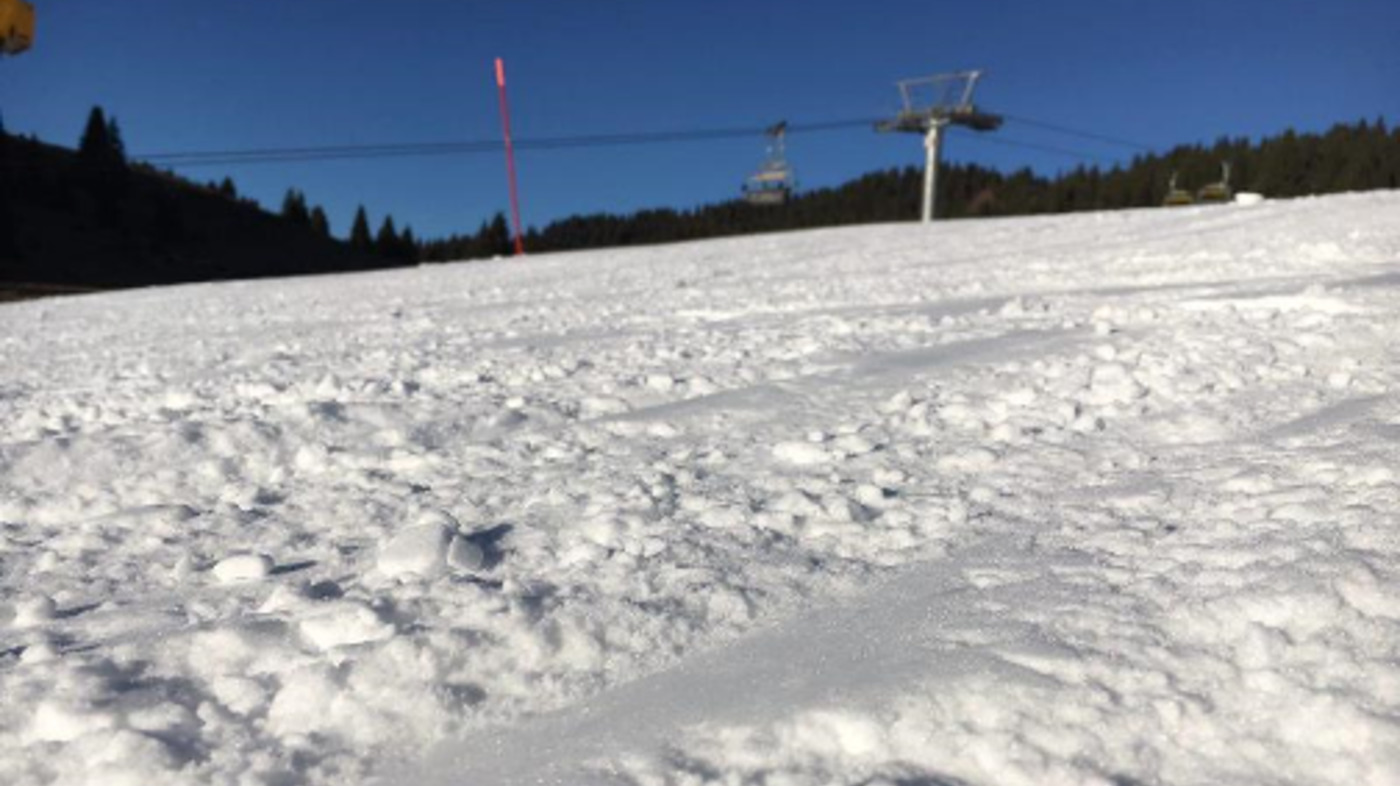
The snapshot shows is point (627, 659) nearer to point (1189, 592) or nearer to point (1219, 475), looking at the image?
point (1189, 592)

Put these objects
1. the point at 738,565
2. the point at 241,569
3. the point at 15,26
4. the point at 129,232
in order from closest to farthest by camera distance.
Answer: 1. the point at 738,565
2. the point at 241,569
3. the point at 15,26
4. the point at 129,232

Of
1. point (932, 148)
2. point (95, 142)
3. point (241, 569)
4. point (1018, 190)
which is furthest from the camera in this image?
point (1018, 190)

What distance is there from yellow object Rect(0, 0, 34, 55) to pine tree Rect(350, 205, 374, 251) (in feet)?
260

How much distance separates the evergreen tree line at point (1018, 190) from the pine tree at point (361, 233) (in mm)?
10623

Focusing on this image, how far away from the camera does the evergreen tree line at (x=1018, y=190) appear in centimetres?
9150

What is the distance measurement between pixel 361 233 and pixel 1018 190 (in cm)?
8077

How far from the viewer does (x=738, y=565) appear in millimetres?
2826

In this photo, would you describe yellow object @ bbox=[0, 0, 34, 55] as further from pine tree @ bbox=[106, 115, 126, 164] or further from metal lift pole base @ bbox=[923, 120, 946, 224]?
pine tree @ bbox=[106, 115, 126, 164]

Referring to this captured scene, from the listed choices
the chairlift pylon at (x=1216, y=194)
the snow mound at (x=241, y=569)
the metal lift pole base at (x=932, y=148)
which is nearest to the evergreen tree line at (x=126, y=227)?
the metal lift pole base at (x=932, y=148)

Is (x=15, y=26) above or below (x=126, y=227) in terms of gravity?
above

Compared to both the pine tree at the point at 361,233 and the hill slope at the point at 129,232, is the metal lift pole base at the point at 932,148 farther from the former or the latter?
the pine tree at the point at 361,233

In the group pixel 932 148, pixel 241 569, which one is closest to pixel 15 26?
pixel 241 569

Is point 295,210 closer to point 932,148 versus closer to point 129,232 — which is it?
point 129,232

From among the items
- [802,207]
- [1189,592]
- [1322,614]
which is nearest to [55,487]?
[1189,592]
